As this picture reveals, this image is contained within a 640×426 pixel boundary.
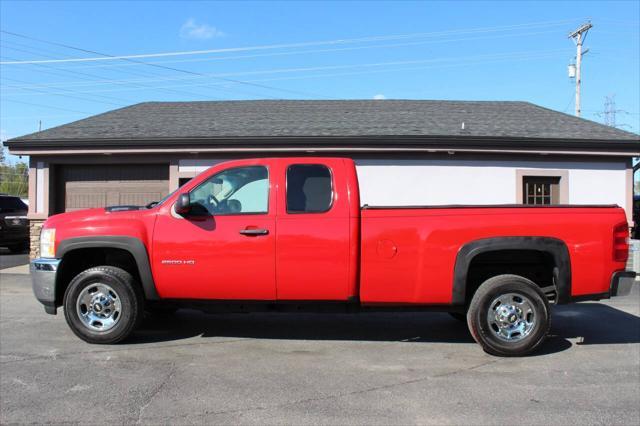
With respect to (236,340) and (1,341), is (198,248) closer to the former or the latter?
(236,340)

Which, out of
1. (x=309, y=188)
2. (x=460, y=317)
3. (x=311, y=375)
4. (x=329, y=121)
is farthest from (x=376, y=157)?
(x=311, y=375)

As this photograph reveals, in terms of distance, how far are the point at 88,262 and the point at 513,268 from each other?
482 centimetres

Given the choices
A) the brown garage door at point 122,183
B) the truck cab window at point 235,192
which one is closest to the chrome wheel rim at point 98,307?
the truck cab window at point 235,192

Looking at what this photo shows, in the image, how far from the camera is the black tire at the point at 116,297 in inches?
212

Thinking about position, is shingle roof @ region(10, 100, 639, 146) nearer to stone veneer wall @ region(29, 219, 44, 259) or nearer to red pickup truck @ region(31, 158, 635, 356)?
stone veneer wall @ region(29, 219, 44, 259)

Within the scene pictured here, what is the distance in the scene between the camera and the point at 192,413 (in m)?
3.73

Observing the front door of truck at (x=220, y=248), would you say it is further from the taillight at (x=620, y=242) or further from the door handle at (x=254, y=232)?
the taillight at (x=620, y=242)

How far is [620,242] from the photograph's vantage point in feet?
17.2

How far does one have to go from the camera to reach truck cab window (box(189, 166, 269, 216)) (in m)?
5.37

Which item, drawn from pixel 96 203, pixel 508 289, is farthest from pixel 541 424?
pixel 96 203

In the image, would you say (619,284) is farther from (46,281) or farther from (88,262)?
(46,281)

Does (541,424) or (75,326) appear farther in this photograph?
(75,326)

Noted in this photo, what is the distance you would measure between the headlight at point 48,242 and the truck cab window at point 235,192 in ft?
5.14

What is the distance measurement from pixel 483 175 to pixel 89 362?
9.97 metres
